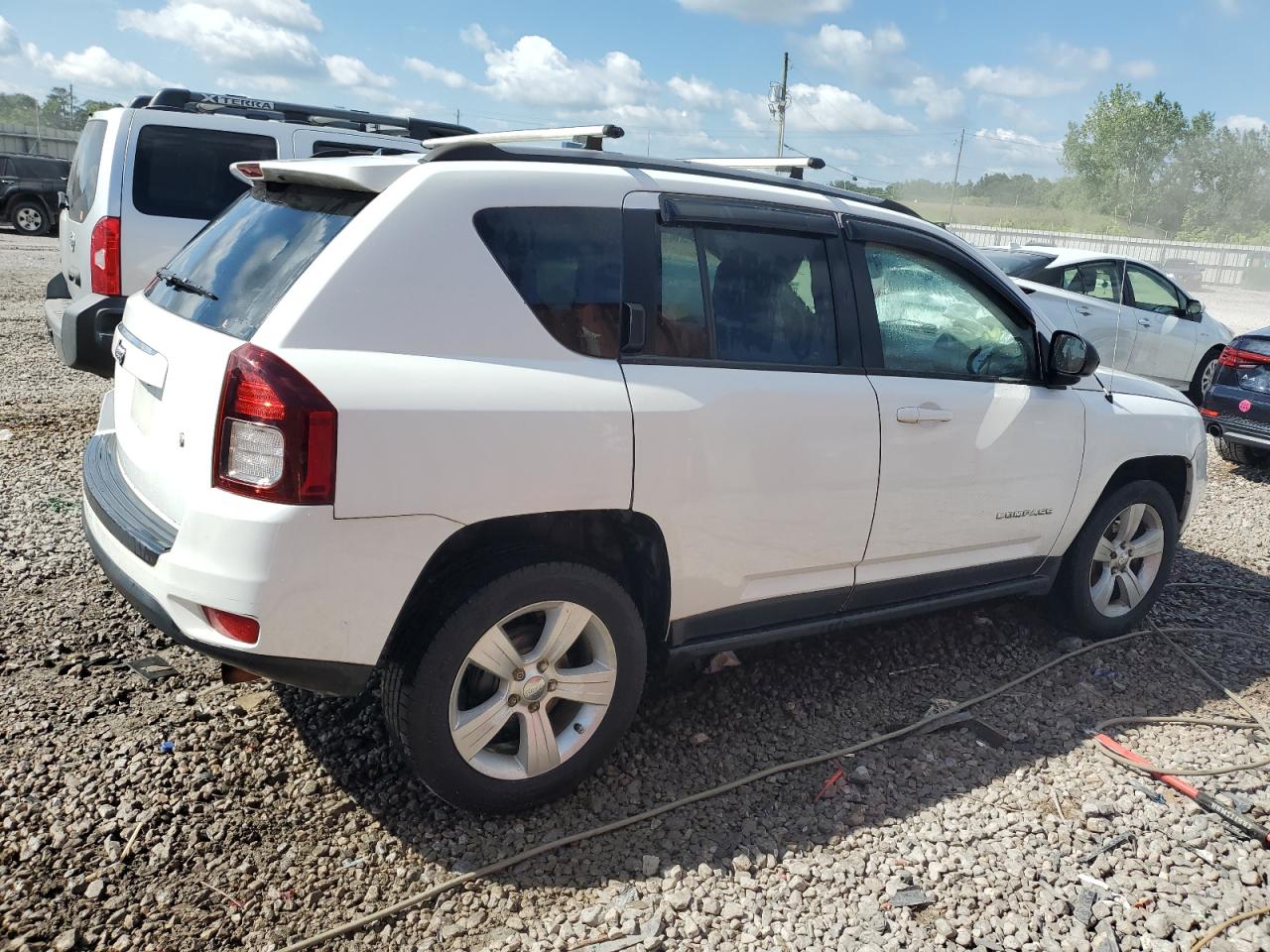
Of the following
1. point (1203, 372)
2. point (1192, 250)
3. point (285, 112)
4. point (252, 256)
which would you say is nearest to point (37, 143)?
point (285, 112)

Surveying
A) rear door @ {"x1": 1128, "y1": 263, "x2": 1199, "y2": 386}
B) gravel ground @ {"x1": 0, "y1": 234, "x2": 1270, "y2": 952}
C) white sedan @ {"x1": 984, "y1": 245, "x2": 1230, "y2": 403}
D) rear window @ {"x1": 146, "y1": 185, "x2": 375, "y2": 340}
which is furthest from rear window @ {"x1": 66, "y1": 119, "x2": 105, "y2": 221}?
rear door @ {"x1": 1128, "y1": 263, "x2": 1199, "y2": 386}

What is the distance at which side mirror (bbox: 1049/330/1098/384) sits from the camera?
3996 mm

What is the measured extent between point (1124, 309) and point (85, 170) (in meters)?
9.85

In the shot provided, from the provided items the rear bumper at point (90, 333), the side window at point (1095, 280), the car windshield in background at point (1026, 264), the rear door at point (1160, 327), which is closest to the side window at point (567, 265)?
the rear bumper at point (90, 333)

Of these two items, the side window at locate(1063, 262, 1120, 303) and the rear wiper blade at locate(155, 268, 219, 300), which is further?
the side window at locate(1063, 262, 1120, 303)

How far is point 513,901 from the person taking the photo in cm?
272

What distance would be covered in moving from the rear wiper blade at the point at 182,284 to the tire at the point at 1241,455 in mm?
8616

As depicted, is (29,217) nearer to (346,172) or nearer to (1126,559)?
(346,172)

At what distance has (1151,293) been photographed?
35.9ft

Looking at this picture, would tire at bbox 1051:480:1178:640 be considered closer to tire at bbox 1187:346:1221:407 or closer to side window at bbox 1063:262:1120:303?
side window at bbox 1063:262:1120:303

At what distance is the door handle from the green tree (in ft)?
206

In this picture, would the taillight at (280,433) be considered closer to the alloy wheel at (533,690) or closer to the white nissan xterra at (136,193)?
the alloy wheel at (533,690)

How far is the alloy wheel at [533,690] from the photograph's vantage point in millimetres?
2883

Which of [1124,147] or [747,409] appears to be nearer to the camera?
[747,409]
